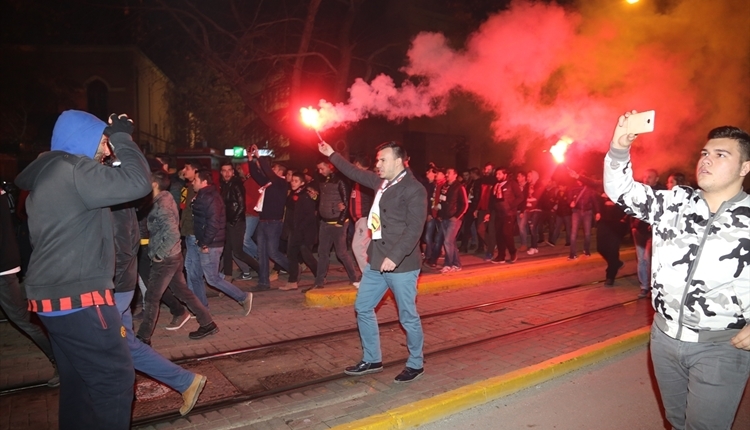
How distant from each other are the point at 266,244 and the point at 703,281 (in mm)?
7194

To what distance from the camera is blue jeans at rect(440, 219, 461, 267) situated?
10500 millimetres

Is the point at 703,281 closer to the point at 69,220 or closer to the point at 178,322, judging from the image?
the point at 69,220

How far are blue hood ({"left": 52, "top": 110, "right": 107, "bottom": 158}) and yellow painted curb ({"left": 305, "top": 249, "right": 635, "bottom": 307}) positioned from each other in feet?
16.4

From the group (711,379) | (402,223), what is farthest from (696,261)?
(402,223)

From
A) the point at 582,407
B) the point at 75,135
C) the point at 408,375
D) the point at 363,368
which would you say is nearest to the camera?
the point at 75,135

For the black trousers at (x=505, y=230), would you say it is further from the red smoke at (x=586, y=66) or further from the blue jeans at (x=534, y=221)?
the red smoke at (x=586, y=66)

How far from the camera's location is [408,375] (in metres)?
4.89

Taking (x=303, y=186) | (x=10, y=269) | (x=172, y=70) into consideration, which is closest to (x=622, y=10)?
(x=303, y=186)

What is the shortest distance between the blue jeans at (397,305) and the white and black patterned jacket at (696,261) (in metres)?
2.27

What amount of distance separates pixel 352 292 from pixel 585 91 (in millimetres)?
8295

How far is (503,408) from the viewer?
15.1 feet

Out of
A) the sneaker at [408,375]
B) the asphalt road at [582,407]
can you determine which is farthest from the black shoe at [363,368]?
the asphalt road at [582,407]

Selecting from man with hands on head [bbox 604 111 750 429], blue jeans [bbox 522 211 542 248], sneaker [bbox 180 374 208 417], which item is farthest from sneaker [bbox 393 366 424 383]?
blue jeans [bbox 522 211 542 248]

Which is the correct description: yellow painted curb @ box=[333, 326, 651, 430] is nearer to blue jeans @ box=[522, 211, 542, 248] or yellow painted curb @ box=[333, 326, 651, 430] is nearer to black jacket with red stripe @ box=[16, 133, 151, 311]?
black jacket with red stripe @ box=[16, 133, 151, 311]
